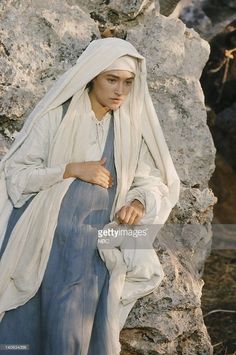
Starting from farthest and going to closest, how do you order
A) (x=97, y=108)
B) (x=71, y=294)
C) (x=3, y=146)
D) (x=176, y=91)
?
(x=176, y=91), (x=3, y=146), (x=97, y=108), (x=71, y=294)

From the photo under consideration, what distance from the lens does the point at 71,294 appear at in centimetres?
333

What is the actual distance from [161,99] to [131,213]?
827 millimetres

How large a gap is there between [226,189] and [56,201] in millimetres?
3513

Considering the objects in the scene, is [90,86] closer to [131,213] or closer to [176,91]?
[131,213]

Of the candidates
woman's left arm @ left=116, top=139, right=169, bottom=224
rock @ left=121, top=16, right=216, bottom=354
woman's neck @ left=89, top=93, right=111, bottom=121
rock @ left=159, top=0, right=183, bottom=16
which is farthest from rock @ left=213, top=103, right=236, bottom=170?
woman's neck @ left=89, top=93, right=111, bottom=121

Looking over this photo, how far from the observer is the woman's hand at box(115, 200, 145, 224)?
Answer: 3410 mm

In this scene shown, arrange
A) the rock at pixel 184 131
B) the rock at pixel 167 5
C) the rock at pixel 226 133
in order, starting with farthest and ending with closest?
the rock at pixel 226 133 → the rock at pixel 167 5 → the rock at pixel 184 131

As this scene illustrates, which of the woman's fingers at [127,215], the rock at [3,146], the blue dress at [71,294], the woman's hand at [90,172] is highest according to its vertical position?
the rock at [3,146]

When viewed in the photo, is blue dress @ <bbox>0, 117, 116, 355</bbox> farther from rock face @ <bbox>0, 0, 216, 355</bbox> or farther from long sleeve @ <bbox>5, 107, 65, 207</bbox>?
rock face @ <bbox>0, 0, 216, 355</bbox>

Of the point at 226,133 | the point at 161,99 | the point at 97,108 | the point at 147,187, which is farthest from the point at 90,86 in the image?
the point at 226,133

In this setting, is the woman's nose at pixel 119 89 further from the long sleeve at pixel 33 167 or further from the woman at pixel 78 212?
the long sleeve at pixel 33 167

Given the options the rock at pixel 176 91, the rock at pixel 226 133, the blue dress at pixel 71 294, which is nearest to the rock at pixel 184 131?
the rock at pixel 176 91

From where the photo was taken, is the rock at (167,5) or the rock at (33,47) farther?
the rock at (167,5)

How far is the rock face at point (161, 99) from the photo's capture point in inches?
145
